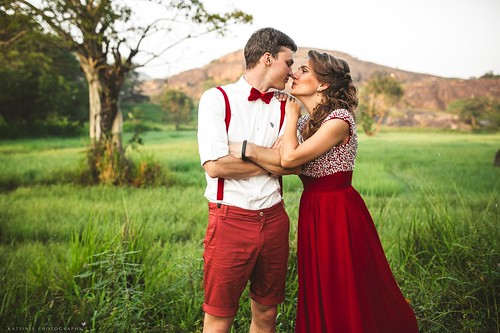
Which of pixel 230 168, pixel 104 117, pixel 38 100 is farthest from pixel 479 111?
pixel 38 100

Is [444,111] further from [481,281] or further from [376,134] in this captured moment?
[481,281]

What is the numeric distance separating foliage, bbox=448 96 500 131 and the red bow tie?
30.1 feet

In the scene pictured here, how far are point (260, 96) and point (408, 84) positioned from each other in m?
18.7

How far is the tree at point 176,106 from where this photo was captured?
88.4 feet

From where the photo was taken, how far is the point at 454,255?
3.50 m

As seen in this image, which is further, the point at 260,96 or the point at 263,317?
the point at 263,317

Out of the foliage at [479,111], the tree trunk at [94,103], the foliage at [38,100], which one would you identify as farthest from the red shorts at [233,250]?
the foliage at [38,100]

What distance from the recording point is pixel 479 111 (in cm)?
1129

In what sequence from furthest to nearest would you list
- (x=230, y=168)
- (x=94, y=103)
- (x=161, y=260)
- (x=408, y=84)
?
(x=408, y=84)
(x=94, y=103)
(x=161, y=260)
(x=230, y=168)

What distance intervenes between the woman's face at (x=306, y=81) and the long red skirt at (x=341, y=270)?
0.51 metres

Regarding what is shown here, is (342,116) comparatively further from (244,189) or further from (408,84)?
(408,84)

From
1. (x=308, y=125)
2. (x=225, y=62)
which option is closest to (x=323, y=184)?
(x=308, y=125)

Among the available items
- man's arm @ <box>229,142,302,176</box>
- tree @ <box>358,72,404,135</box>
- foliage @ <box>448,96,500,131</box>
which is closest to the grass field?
man's arm @ <box>229,142,302,176</box>

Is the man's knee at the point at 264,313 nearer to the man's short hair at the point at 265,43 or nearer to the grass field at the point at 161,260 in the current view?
the grass field at the point at 161,260
